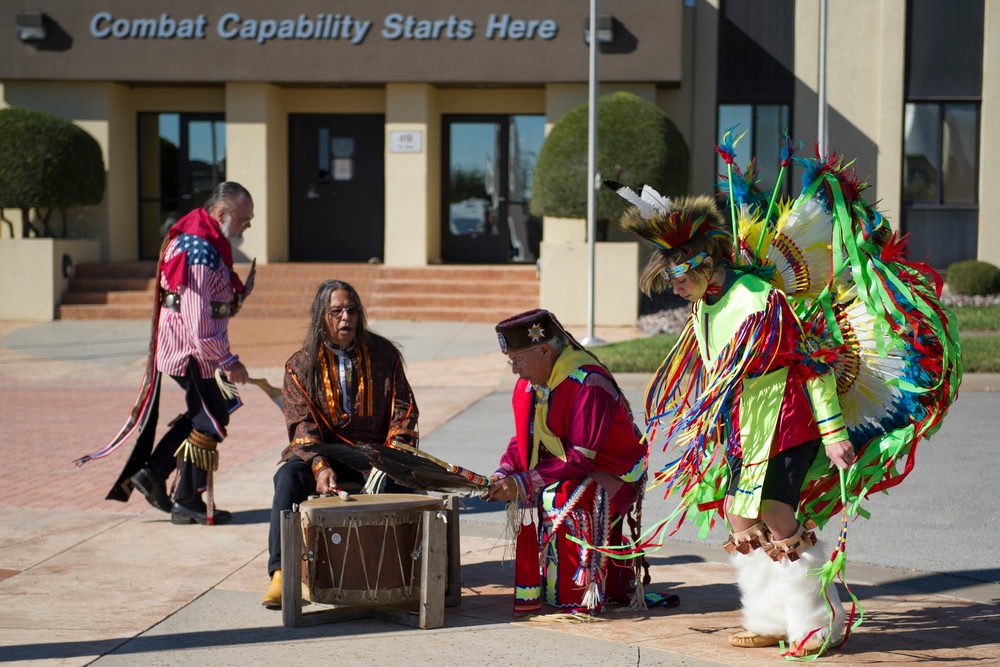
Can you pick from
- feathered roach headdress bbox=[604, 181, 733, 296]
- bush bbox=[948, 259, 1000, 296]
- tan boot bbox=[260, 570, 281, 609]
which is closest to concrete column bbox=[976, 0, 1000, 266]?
bush bbox=[948, 259, 1000, 296]

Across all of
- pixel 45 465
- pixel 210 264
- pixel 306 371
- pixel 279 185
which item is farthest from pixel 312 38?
pixel 306 371

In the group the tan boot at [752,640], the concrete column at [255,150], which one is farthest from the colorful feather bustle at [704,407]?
the concrete column at [255,150]

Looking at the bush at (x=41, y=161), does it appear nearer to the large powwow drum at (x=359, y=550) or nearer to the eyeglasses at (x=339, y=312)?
the eyeglasses at (x=339, y=312)

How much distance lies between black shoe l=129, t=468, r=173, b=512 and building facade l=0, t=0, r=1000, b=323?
13393 millimetres

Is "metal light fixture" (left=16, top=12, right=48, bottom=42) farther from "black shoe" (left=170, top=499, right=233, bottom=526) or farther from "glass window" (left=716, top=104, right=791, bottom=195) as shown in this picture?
"black shoe" (left=170, top=499, right=233, bottom=526)

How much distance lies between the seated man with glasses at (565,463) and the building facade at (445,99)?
14437 millimetres

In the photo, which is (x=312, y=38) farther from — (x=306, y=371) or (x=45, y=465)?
(x=306, y=371)

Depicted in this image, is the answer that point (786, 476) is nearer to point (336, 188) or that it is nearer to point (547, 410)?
point (547, 410)

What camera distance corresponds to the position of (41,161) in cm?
1828

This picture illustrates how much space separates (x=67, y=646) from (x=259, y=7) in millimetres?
16528

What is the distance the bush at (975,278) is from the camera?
745 inches

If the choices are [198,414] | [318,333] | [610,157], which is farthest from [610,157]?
[318,333]

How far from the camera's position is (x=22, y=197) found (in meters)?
18.3

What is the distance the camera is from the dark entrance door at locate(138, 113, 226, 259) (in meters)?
21.4
